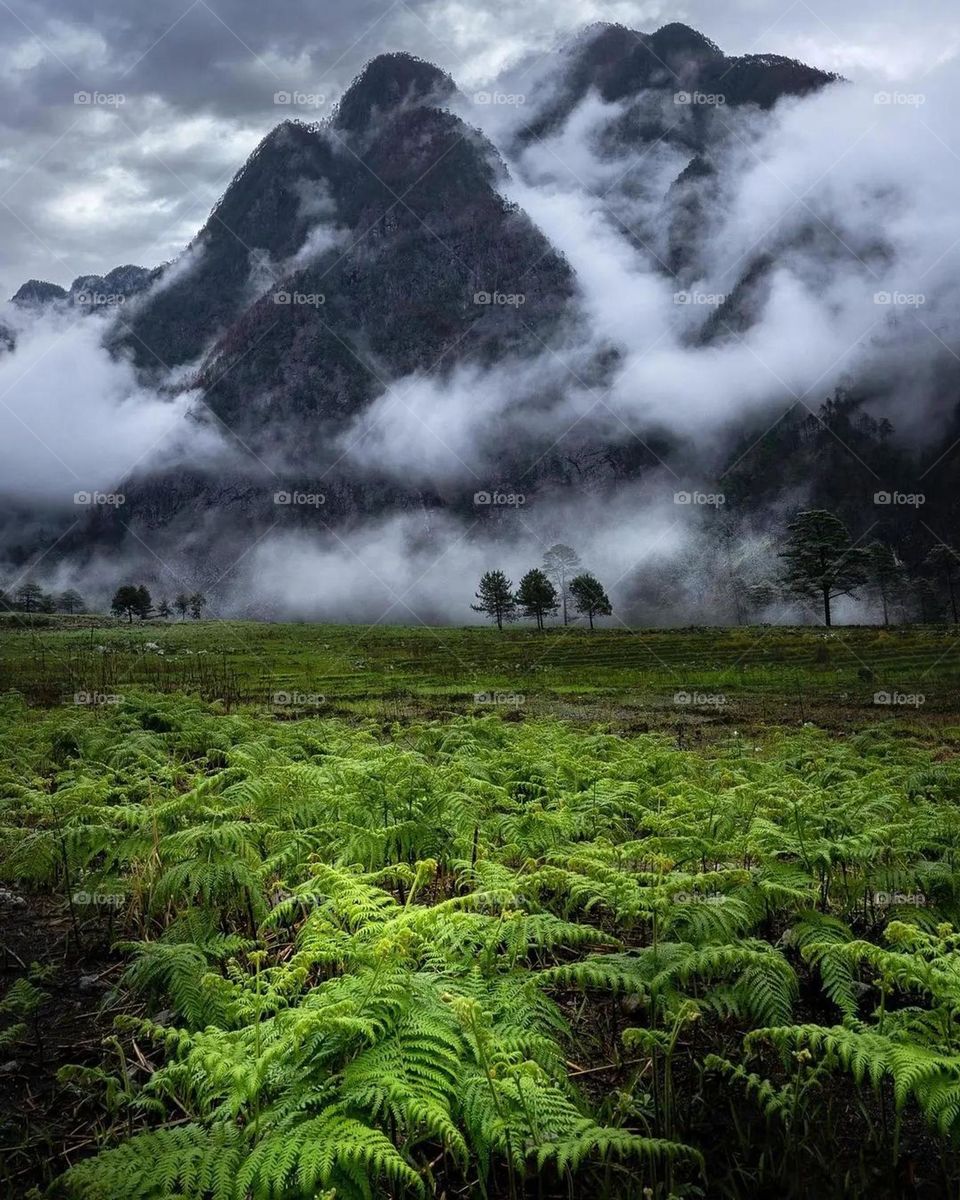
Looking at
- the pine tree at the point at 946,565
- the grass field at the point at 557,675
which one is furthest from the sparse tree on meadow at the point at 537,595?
the pine tree at the point at 946,565

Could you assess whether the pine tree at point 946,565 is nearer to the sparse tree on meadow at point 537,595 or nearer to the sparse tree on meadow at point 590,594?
the sparse tree on meadow at point 590,594

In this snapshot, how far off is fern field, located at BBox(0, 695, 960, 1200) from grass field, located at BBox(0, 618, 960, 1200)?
3cm

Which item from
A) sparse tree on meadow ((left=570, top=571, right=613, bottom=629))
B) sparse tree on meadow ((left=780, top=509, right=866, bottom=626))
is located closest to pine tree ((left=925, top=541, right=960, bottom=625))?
sparse tree on meadow ((left=780, top=509, right=866, bottom=626))

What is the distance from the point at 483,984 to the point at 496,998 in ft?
0.32

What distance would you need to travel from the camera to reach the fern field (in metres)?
3.32

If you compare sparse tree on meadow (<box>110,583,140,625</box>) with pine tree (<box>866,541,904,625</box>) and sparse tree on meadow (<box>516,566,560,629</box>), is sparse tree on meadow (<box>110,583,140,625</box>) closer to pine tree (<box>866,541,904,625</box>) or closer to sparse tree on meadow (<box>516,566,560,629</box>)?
sparse tree on meadow (<box>516,566,560,629</box>)

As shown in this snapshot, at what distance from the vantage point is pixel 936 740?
18797mm

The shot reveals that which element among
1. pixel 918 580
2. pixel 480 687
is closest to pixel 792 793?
pixel 480 687

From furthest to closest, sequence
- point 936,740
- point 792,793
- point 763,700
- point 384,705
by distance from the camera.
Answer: point 763,700, point 384,705, point 936,740, point 792,793

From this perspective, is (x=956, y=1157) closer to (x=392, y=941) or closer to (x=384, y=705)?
(x=392, y=941)

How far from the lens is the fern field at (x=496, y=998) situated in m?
3.32

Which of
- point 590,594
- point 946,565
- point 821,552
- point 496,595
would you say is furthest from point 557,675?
point 946,565

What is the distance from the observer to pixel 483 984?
13.7ft

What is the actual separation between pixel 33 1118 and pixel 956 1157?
4956 mm
